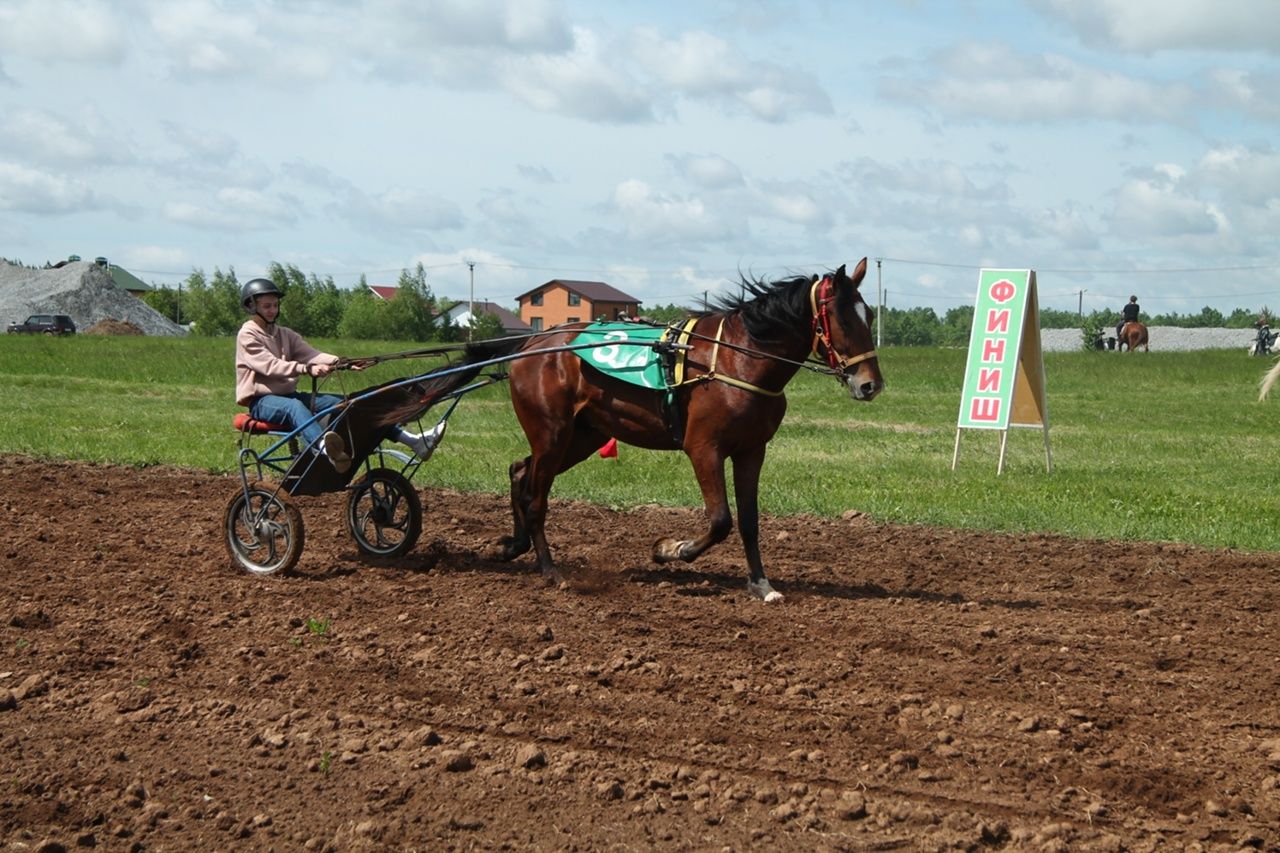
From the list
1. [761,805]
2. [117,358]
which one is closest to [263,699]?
[761,805]

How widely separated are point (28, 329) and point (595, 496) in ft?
170

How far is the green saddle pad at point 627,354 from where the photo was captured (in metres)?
8.88

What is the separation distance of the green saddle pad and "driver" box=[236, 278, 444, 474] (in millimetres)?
1184

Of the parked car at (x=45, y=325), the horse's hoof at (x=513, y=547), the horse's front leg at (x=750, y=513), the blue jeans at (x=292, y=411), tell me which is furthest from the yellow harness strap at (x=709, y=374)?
the parked car at (x=45, y=325)

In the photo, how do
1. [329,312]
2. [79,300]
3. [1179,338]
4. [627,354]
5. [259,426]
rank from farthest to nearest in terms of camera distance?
[329,312]
[79,300]
[1179,338]
[259,426]
[627,354]

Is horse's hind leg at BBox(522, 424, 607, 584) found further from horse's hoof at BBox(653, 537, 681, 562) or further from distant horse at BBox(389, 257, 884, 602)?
horse's hoof at BBox(653, 537, 681, 562)

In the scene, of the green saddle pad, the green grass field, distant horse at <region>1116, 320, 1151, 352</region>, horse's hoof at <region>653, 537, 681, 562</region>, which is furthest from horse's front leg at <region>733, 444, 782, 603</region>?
distant horse at <region>1116, 320, 1151, 352</region>

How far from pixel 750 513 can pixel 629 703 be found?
2.56m

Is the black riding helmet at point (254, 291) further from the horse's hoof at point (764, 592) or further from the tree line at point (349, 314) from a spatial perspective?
the tree line at point (349, 314)

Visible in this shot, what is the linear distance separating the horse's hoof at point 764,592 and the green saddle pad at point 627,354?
1339 millimetres

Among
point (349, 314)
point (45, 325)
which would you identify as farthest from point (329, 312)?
point (45, 325)

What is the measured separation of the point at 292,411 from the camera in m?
9.18

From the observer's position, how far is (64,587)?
28.2ft

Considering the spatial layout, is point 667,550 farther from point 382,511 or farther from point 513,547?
point 382,511
